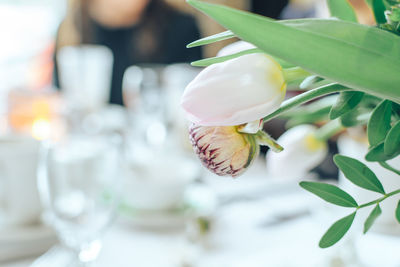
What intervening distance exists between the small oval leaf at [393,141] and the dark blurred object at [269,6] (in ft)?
8.34

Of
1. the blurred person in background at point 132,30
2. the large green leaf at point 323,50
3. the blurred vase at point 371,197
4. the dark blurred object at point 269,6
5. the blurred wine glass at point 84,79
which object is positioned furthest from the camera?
the dark blurred object at point 269,6

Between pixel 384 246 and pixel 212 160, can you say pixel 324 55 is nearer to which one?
pixel 212 160

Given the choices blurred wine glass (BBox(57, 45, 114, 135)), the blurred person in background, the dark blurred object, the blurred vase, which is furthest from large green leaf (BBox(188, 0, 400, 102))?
the dark blurred object

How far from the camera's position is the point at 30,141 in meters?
0.59

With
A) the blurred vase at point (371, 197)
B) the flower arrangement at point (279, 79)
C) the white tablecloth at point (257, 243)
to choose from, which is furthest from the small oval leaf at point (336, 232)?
the white tablecloth at point (257, 243)

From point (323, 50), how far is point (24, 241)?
0.48m

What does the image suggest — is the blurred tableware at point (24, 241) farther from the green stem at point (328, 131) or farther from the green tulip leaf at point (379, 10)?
the green tulip leaf at point (379, 10)

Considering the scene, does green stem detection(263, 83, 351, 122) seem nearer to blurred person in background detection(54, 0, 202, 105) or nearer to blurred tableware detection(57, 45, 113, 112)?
blurred tableware detection(57, 45, 113, 112)

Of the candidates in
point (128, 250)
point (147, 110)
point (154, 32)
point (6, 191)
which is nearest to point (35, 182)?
point (6, 191)

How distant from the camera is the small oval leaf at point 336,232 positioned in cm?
25

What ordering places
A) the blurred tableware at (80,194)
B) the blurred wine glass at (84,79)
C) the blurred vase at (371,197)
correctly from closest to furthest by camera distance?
the blurred vase at (371,197), the blurred tableware at (80,194), the blurred wine glass at (84,79)

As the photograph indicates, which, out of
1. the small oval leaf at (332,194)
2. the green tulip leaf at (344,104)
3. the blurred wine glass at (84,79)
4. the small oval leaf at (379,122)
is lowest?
the blurred wine glass at (84,79)

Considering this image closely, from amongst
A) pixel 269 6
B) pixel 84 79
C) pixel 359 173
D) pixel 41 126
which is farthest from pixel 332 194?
pixel 269 6

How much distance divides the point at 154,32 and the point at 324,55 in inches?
76.0
